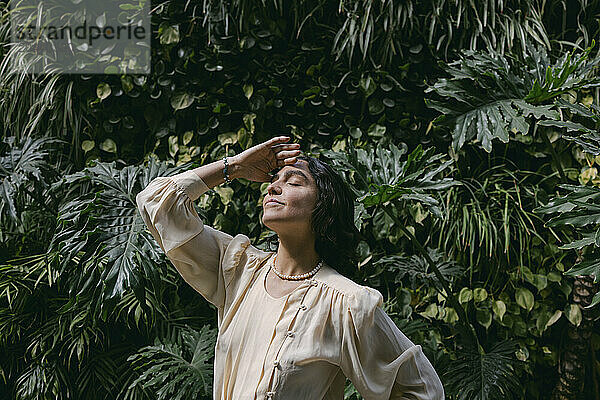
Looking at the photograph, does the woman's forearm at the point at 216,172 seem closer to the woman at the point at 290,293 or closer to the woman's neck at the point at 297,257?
the woman at the point at 290,293

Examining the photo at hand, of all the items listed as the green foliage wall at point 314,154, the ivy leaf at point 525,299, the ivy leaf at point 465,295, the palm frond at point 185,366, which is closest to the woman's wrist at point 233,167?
the green foliage wall at point 314,154

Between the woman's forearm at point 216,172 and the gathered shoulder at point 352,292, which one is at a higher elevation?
the woman's forearm at point 216,172

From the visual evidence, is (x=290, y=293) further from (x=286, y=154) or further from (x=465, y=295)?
(x=465, y=295)

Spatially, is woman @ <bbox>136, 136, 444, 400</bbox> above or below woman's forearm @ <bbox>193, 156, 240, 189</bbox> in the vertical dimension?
below

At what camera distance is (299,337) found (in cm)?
126

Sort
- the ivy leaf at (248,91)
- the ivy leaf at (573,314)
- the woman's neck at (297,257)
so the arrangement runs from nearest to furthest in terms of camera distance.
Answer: the woman's neck at (297,257) → the ivy leaf at (573,314) → the ivy leaf at (248,91)

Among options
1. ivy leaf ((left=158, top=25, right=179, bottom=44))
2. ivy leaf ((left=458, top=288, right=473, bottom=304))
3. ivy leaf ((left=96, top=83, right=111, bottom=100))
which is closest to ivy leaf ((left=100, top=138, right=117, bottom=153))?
ivy leaf ((left=96, top=83, right=111, bottom=100))

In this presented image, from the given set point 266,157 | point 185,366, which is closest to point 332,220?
point 266,157

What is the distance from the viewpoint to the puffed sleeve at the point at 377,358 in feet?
4.19

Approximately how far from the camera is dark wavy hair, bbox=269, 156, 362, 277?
4.42 feet

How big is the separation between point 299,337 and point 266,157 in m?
0.39

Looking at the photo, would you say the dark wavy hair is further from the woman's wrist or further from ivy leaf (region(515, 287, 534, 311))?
ivy leaf (region(515, 287, 534, 311))

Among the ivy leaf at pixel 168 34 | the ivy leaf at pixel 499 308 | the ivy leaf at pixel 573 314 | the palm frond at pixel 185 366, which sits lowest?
the palm frond at pixel 185 366

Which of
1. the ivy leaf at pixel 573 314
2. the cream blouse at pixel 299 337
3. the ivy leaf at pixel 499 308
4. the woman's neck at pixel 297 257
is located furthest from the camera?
the ivy leaf at pixel 499 308
